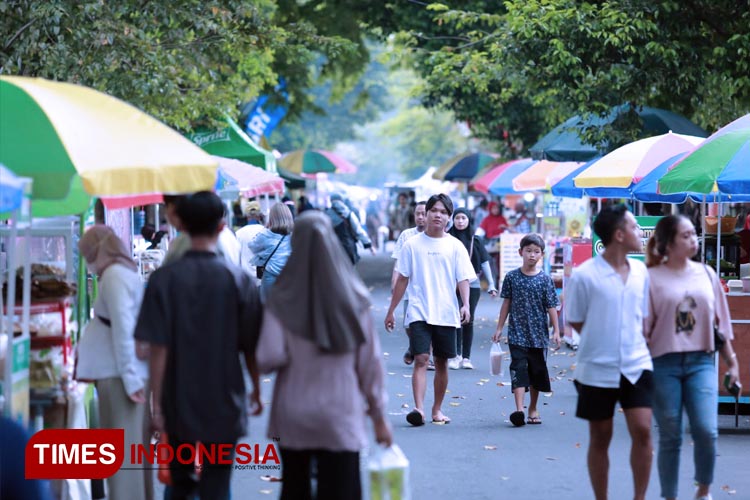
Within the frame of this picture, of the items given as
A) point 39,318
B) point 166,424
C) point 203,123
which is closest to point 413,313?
point 39,318

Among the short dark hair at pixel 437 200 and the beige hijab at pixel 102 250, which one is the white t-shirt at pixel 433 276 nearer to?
the short dark hair at pixel 437 200

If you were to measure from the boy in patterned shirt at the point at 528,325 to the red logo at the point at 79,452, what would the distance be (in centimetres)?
441

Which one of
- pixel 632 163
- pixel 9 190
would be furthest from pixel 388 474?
pixel 632 163

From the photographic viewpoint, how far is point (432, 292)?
34.8 ft

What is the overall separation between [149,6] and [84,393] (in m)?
10.3

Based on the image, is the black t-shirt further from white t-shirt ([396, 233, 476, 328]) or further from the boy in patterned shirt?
the boy in patterned shirt

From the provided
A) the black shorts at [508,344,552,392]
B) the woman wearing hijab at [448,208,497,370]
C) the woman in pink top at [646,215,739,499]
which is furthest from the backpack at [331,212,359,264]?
the woman in pink top at [646,215,739,499]

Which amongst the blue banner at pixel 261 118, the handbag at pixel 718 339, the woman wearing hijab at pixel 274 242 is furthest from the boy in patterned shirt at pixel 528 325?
the blue banner at pixel 261 118

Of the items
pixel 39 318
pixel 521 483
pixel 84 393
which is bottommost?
pixel 521 483

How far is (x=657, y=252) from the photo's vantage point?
751 centimetres

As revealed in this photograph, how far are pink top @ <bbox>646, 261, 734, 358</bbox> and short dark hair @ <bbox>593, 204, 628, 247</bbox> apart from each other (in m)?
0.46

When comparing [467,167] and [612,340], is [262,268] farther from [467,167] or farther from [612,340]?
[467,167]

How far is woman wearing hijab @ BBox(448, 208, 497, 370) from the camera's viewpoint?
585 inches

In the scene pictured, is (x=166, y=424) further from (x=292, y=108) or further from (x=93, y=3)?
(x=292, y=108)
